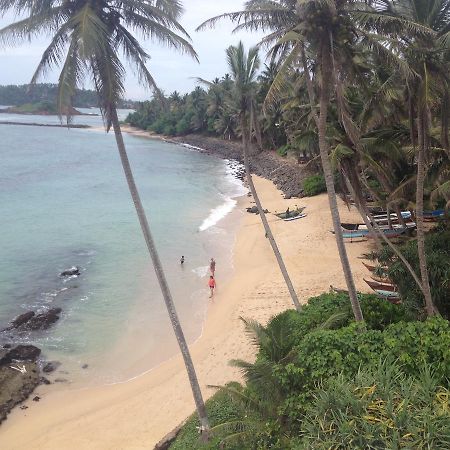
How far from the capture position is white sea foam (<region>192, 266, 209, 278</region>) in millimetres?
22438

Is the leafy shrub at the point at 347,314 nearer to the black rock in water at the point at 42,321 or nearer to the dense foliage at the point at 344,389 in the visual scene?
the dense foliage at the point at 344,389

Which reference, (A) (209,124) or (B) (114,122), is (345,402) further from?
(A) (209,124)

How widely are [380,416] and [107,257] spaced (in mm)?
22006

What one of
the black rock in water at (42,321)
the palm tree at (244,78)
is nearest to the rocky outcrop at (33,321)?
the black rock in water at (42,321)

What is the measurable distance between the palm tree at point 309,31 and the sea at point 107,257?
9726 millimetres

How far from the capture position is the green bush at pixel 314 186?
34562 millimetres

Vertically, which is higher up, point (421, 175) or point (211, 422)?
point (421, 175)

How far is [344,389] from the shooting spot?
19.8ft

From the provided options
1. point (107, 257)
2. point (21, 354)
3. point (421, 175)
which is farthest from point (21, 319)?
point (421, 175)

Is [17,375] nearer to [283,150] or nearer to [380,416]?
[380,416]

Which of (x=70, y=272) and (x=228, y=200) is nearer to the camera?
(x=70, y=272)

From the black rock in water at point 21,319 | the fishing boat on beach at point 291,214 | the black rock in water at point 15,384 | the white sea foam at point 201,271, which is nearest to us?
the black rock in water at point 15,384

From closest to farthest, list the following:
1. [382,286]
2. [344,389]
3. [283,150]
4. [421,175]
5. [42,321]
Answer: [344,389]
[421,175]
[382,286]
[42,321]
[283,150]

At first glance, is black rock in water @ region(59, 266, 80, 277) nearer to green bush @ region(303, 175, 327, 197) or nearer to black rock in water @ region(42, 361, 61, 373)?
black rock in water @ region(42, 361, 61, 373)
